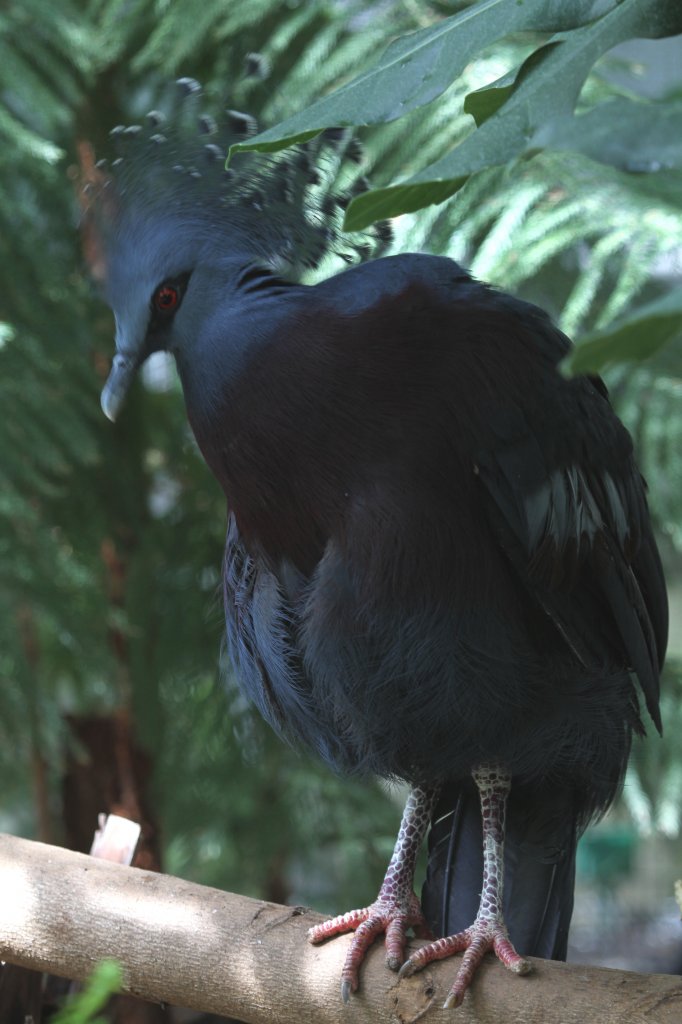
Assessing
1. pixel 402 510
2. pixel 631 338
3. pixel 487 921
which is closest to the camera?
pixel 631 338

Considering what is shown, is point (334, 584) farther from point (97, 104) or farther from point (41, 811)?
point (97, 104)

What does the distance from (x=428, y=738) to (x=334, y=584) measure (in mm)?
206

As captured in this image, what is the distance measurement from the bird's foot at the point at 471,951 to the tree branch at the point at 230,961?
11mm

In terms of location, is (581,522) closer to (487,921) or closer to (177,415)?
(487,921)

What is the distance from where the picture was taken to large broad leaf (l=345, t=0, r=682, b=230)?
0.58 meters

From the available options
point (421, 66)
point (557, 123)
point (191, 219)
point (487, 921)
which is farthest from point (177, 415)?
point (557, 123)

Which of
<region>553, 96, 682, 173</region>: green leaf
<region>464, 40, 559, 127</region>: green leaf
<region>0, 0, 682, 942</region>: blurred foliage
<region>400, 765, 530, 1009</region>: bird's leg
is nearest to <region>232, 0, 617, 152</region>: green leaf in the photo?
<region>464, 40, 559, 127</region>: green leaf

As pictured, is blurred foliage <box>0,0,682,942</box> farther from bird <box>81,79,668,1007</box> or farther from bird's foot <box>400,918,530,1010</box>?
bird's foot <box>400,918,530,1010</box>

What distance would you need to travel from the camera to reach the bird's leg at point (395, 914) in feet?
3.85

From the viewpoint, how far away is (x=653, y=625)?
4.31 ft

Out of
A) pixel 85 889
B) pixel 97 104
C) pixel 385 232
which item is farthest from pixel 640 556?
pixel 97 104

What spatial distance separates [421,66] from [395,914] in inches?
33.7

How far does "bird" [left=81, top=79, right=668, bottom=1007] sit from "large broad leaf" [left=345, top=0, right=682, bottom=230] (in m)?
0.32

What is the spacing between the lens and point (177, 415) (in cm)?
248
